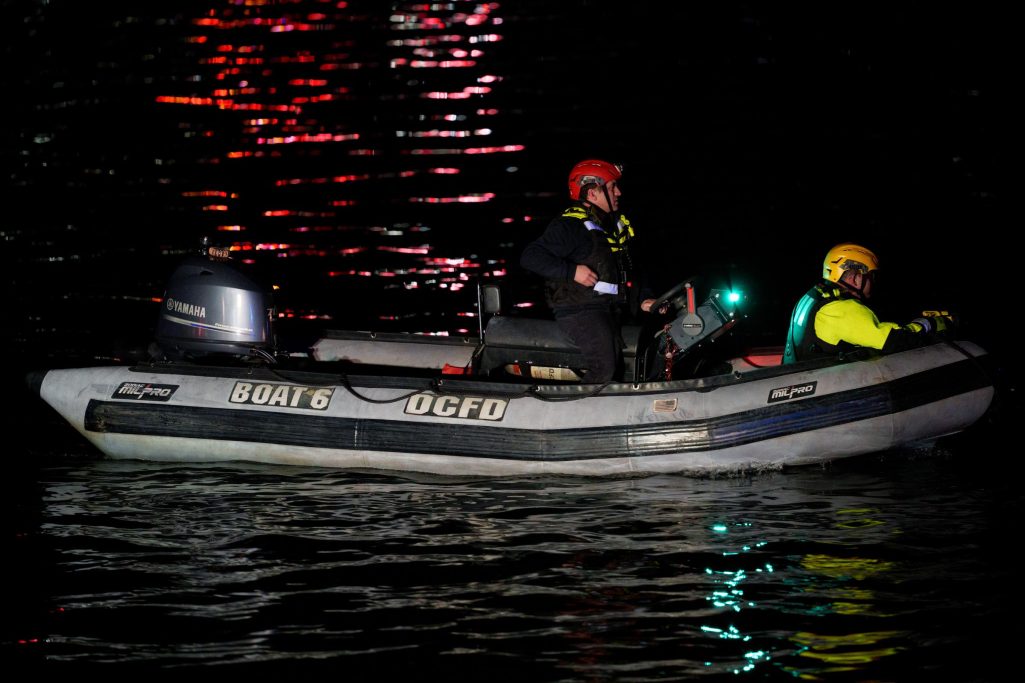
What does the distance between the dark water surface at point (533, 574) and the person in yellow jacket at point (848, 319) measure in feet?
2.68

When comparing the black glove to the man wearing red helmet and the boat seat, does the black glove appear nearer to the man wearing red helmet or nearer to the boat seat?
the man wearing red helmet

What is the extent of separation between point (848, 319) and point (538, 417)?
218 cm

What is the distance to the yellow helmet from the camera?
9.51 metres

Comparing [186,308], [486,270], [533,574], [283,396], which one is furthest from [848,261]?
[486,270]

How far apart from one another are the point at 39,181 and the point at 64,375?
48.6 ft

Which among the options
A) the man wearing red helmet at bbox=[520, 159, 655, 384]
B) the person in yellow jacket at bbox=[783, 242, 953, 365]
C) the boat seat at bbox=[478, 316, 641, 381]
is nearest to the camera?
the person in yellow jacket at bbox=[783, 242, 953, 365]

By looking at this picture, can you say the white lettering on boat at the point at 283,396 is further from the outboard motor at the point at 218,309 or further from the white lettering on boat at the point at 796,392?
the white lettering on boat at the point at 796,392

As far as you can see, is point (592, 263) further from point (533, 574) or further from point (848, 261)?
point (533, 574)

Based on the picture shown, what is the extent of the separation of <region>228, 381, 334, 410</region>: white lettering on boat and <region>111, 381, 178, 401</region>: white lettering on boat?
1.72 feet

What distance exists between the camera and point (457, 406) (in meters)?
9.63

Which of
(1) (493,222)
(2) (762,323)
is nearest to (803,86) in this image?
(1) (493,222)

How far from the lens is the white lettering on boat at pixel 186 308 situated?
1030 centimetres

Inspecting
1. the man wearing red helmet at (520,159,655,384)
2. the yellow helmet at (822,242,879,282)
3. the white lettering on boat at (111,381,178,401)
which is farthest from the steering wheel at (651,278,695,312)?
the white lettering on boat at (111,381,178,401)

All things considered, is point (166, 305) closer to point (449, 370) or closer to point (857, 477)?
point (449, 370)
